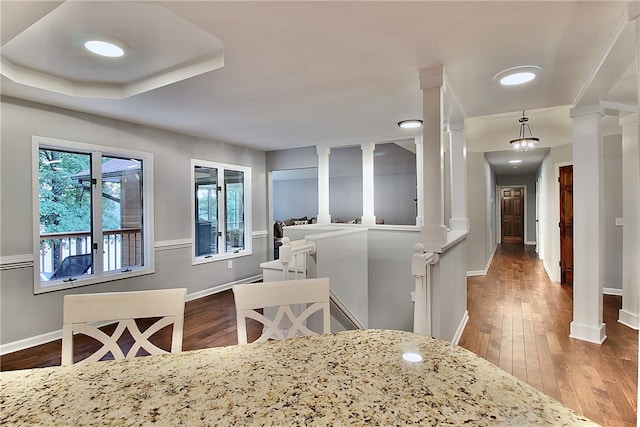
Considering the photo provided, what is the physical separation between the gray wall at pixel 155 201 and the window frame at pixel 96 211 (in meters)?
0.05

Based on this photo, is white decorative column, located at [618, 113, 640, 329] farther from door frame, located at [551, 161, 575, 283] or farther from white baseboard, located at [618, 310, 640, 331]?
door frame, located at [551, 161, 575, 283]

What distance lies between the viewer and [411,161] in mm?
8117

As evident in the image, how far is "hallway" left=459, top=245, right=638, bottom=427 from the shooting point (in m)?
2.23

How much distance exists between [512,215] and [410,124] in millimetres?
9271

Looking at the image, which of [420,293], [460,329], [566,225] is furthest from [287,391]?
[566,225]

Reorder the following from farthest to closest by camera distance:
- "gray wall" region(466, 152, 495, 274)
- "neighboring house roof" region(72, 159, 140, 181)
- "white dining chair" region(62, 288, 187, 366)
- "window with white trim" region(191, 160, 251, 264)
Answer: "gray wall" region(466, 152, 495, 274) < "window with white trim" region(191, 160, 251, 264) < "neighboring house roof" region(72, 159, 140, 181) < "white dining chair" region(62, 288, 187, 366)

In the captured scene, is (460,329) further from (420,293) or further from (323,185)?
(323,185)

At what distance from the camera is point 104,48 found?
2262mm

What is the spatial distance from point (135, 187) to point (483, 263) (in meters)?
6.19

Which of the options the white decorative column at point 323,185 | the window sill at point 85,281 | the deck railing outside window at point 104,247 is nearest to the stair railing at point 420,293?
the white decorative column at point 323,185

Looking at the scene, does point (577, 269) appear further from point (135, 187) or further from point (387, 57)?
point (135, 187)

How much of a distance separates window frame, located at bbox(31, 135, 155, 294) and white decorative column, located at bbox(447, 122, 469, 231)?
3829 millimetres

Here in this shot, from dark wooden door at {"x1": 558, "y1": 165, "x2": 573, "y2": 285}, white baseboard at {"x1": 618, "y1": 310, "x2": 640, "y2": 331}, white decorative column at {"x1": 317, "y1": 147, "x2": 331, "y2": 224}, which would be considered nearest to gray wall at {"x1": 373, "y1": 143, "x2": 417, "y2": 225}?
white decorative column at {"x1": 317, "y1": 147, "x2": 331, "y2": 224}

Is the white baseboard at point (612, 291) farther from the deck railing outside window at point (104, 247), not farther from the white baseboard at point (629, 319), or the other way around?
the deck railing outside window at point (104, 247)
